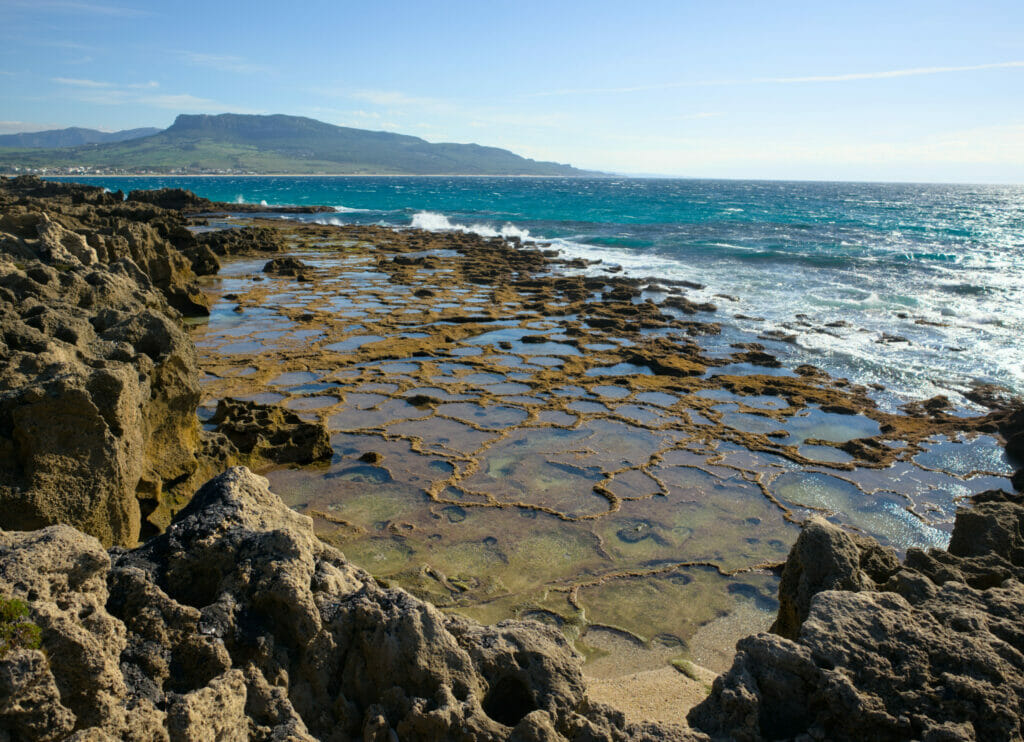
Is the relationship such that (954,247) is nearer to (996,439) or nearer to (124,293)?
(996,439)

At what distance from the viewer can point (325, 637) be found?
3098mm

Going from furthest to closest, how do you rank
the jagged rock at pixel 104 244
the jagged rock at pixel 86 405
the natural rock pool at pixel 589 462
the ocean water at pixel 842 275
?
1. the ocean water at pixel 842 275
2. the jagged rock at pixel 104 244
3. the natural rock pool at pixel 589 462
4. the jagged rock at pixel 86 405

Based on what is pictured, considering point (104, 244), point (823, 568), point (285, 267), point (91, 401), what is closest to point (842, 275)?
point (285, 267)

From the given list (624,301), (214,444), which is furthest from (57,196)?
(214,444)

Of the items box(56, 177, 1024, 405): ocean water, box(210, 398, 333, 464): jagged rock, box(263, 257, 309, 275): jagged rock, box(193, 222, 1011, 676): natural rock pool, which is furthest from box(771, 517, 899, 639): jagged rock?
box(263, 257, 309, 275): jagged rock

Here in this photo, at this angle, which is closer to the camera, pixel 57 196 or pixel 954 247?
pixel 57 196

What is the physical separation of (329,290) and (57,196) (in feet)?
81.6

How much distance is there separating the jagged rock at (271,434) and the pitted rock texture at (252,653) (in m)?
5.42

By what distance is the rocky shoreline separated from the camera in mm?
2584

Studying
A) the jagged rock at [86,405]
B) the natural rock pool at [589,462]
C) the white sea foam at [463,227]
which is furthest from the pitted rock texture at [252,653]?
the white sea foam at [463,227]

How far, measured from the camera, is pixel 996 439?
436 inches

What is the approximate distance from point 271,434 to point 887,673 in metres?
7.74

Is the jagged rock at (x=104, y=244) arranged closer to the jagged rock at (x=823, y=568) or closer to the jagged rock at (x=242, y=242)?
the jagged rock at (x=242, y=242)

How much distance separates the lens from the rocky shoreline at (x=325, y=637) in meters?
2.58
